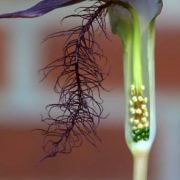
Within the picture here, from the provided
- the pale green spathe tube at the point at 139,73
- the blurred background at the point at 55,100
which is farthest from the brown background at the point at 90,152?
the pale green spathe tube at the point at 139,73

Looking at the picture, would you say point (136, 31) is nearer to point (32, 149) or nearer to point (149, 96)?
point (149, 96)

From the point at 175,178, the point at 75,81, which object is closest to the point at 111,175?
the point at 175,178

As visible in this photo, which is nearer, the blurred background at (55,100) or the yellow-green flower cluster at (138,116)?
the yellow-green flower cluster at (138,116)

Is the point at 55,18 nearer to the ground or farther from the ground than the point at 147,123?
farther from the ground

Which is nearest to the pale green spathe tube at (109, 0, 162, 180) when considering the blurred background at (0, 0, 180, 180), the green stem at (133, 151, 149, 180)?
the green stem at (133, 151, 149, 180)

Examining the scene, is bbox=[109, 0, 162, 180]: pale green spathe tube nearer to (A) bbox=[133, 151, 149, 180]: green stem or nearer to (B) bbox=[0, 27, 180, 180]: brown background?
(A) bbox=[133, 151, 149, 180]: green stem

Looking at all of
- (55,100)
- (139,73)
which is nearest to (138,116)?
(139,73)

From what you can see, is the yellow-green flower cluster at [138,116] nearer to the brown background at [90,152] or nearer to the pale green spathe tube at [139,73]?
the pale green spathe tube at [139,73]

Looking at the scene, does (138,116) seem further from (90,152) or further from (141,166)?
(90,152)
